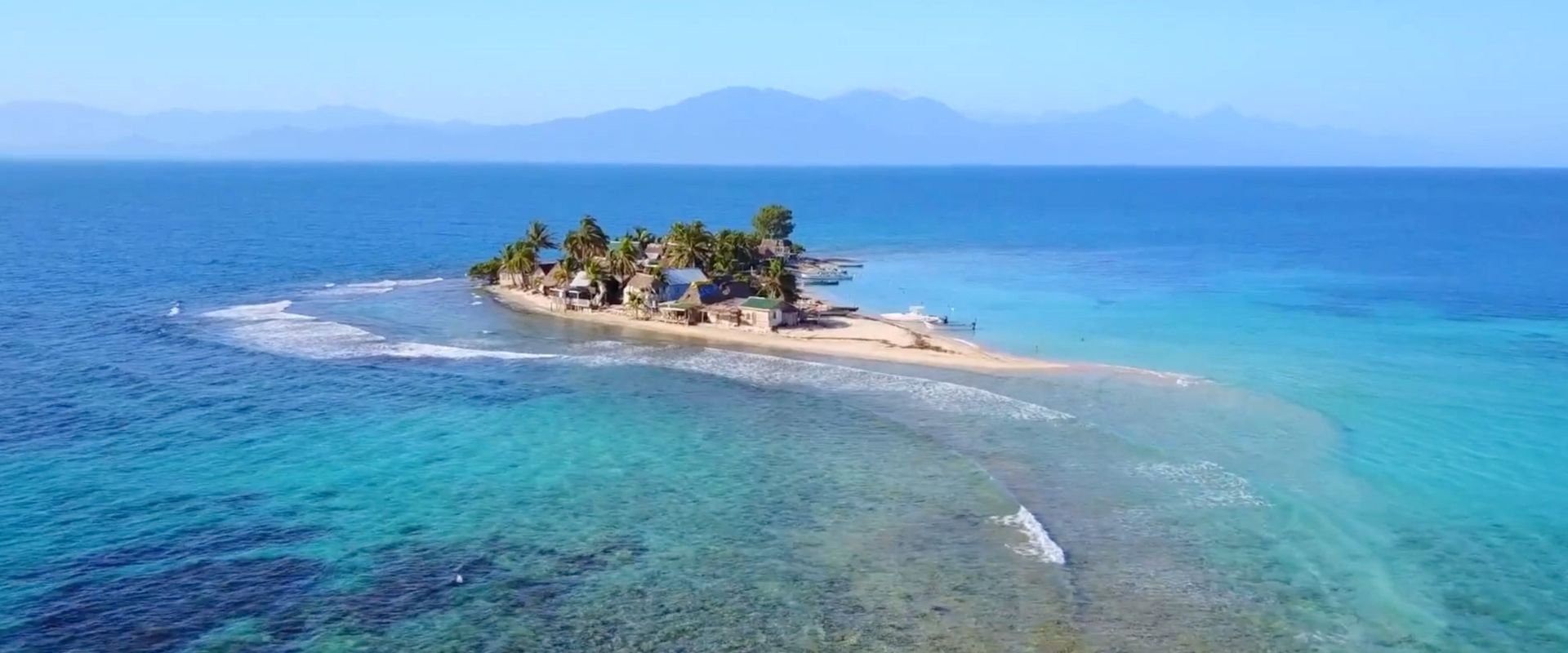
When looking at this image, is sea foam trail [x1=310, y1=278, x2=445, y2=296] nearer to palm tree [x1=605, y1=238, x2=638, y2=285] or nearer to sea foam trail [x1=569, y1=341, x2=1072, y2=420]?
palm tree [x1=605, y1=238, x2=638, y2=285]

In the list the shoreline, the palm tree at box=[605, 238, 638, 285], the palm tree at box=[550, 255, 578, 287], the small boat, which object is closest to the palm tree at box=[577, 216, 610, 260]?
the palm tree at box=[550, 255, 578, 287]

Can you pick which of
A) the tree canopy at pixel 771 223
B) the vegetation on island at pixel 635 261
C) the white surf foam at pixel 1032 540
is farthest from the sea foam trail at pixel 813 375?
the tree canopy at pixel 771 223

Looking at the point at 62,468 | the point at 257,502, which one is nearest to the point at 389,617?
the point at 257,502

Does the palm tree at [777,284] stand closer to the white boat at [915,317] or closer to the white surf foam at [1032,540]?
the white boat at [915,317]

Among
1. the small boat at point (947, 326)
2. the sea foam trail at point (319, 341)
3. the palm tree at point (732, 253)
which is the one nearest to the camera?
the sea foam trail at point (319, 341)

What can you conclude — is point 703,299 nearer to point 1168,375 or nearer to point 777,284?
point 777,284

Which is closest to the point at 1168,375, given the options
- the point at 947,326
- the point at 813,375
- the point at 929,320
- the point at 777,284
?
the point at 947,326
